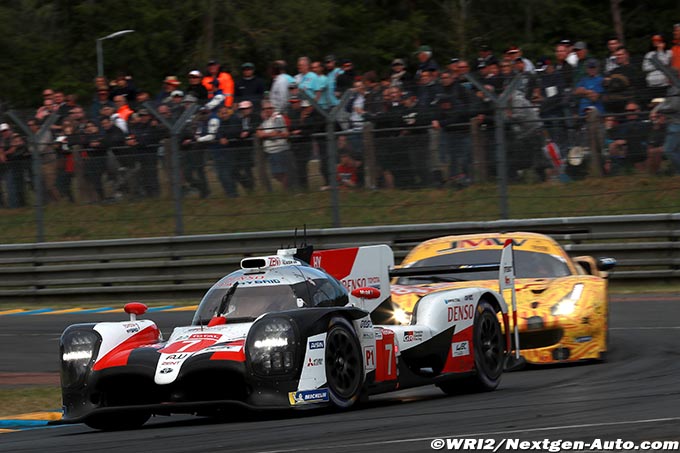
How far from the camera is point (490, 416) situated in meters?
7.37

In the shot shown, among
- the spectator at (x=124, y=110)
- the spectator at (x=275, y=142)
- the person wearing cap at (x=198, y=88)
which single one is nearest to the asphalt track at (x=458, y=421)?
the spectator at (x=275, y=142)

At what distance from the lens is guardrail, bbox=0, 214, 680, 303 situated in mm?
16312

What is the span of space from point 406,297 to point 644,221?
6.60 m

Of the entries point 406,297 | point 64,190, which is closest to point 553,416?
point 406,297

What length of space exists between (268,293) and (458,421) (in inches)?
71.4

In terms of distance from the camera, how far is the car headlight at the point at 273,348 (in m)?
7.57

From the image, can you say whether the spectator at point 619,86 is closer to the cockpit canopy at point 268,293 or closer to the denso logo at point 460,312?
the denso logo at point 460,312

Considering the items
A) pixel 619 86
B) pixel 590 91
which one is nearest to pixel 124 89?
pixel 590 91

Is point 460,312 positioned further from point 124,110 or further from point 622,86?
point 124,110

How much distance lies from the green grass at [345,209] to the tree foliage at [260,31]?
20125 mm

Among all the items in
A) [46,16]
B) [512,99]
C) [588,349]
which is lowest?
[588,349]

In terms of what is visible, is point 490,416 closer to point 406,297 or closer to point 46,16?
point 406,297

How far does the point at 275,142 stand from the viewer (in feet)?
55.6

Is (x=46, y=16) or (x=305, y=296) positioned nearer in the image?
(x=305, y=296)
